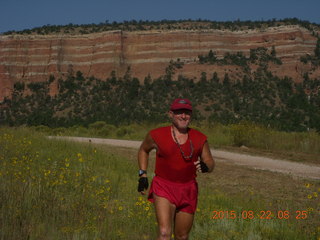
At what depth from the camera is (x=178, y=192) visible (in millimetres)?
4840

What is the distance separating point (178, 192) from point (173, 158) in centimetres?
39

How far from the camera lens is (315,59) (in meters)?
86.0

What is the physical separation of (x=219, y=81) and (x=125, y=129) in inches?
2120

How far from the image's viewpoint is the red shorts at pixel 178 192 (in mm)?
4828

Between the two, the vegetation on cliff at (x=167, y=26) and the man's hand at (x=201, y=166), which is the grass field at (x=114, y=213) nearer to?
the man's hand at (x=201, y=166)

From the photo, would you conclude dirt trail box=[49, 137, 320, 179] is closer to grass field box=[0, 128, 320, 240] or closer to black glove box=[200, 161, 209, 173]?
grass field box=[0, 128, 320, 240]

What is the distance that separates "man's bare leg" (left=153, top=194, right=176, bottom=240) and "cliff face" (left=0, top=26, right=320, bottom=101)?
8465cm

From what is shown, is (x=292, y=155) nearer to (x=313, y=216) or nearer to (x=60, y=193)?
(x=313, y=216)

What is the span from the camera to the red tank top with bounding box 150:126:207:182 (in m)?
4.89

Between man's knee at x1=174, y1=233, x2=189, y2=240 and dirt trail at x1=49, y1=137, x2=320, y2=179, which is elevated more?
dirt trail at x1=49, y1=137, x2=320, y2=179

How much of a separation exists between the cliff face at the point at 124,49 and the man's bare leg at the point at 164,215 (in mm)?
84651

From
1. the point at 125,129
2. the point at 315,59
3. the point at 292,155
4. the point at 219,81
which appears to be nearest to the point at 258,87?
the point at 219,81

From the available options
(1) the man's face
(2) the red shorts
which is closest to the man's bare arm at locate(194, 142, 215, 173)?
(2) the red shorts

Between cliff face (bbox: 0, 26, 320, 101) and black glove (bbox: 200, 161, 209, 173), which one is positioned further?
cliff face (bbox: 0, 26, 320, 101)
